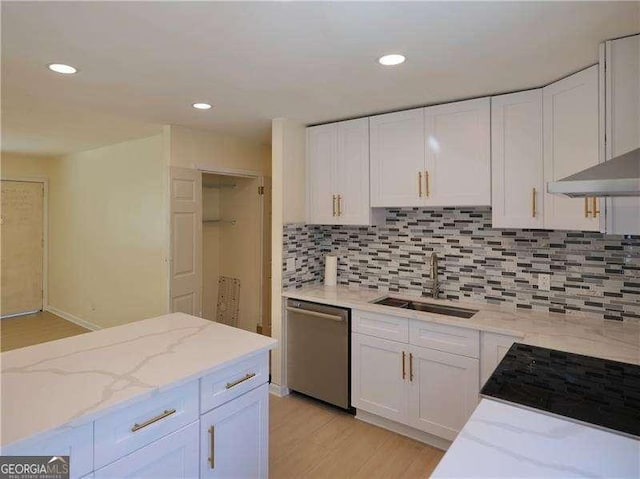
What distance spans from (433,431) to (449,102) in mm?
2246

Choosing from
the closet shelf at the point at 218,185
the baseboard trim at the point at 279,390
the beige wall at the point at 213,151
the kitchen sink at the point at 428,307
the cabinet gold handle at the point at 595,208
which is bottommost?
the baseboard trim at the point at 279,390

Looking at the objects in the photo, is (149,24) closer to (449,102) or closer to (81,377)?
(81,377)

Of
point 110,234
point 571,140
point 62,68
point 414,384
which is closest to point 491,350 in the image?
point 414,384

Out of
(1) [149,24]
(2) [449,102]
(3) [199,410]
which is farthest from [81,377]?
(2) [449,102]

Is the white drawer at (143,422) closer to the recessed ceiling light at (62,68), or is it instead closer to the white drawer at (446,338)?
the white drawer at (446,338)

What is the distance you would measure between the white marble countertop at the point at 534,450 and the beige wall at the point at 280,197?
7.18 feet

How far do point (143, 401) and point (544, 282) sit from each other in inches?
98.6

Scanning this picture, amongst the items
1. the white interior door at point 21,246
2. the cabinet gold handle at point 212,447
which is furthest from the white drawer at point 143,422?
the white interior door at point 21,246

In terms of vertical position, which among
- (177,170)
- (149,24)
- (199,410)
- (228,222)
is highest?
(149,24)

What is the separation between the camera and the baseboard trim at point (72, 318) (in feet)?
16.4

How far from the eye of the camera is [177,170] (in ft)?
11.2

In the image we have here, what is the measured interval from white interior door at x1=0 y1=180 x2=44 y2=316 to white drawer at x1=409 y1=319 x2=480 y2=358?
5.97 metres

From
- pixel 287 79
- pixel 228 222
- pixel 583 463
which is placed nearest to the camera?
pixel 583 463

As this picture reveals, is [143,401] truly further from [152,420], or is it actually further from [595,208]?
[595,208]
